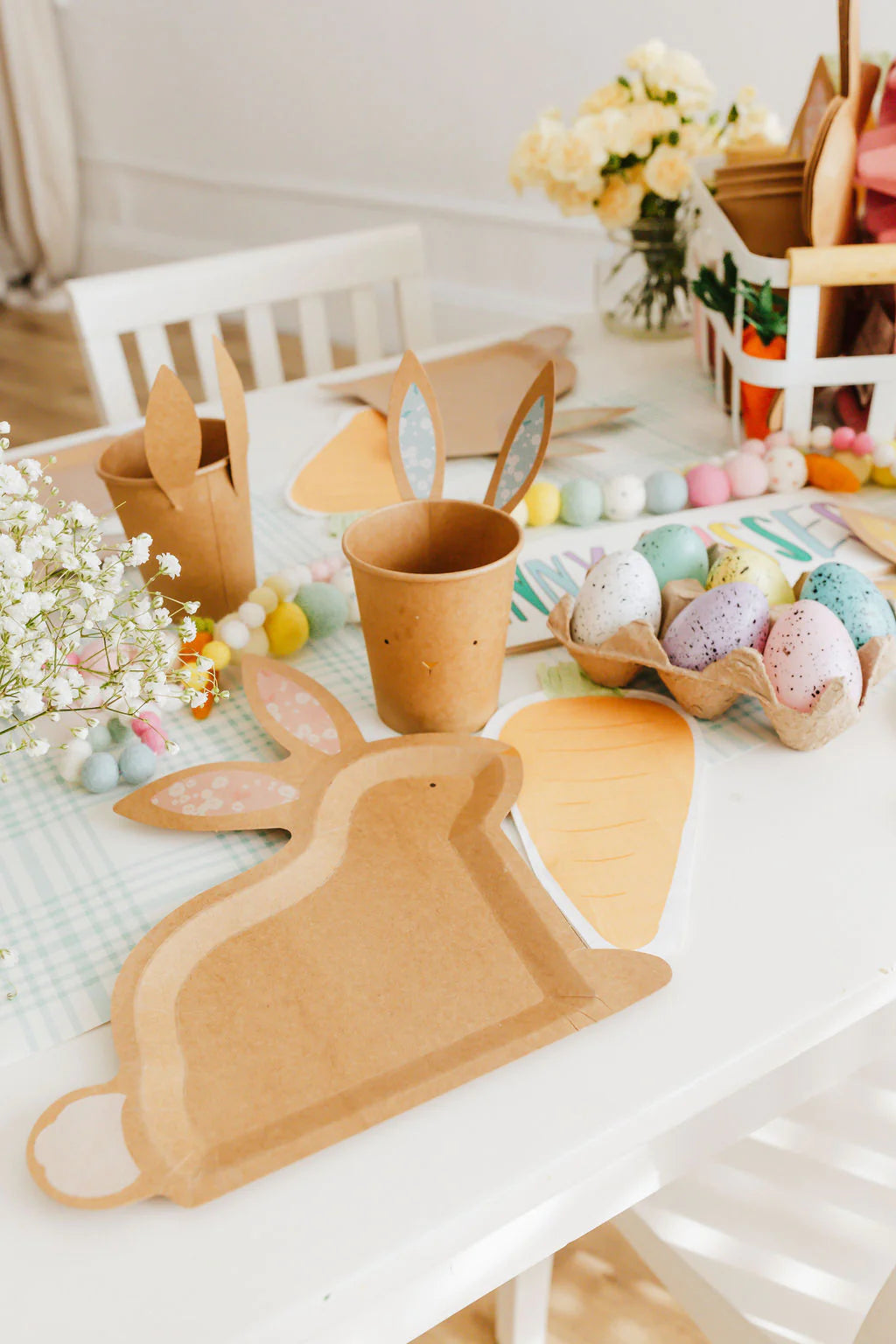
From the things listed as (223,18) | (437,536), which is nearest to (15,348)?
(223,18)

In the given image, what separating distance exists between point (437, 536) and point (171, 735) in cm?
23

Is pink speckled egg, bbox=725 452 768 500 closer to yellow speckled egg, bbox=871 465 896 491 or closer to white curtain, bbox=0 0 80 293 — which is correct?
yellow speckled egg, bbox=871 465 896 491

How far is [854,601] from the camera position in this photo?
2.27 ft

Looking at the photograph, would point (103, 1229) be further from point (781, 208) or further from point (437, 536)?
point (781, 208)

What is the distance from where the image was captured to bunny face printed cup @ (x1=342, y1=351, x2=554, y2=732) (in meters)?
0.63

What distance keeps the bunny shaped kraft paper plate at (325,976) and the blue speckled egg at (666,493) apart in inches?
15.6

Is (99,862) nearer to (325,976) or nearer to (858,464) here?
(325,976)

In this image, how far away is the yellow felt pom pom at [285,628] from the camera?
0.79 metres

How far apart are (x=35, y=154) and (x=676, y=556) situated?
4.27 m

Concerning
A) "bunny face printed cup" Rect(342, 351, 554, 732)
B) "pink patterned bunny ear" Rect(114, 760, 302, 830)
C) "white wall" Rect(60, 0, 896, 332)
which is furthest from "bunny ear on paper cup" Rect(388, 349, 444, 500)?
"white wall" Rect(60, 0, 896, 332)

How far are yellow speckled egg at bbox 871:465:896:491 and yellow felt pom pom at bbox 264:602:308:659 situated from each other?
57 cm

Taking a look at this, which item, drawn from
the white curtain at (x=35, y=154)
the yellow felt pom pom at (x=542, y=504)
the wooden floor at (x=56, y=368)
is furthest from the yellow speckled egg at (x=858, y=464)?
the white curtain at (x=35, y=154)

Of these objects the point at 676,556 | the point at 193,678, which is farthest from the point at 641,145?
the point at 193,678

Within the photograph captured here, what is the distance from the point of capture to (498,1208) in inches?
16.9
